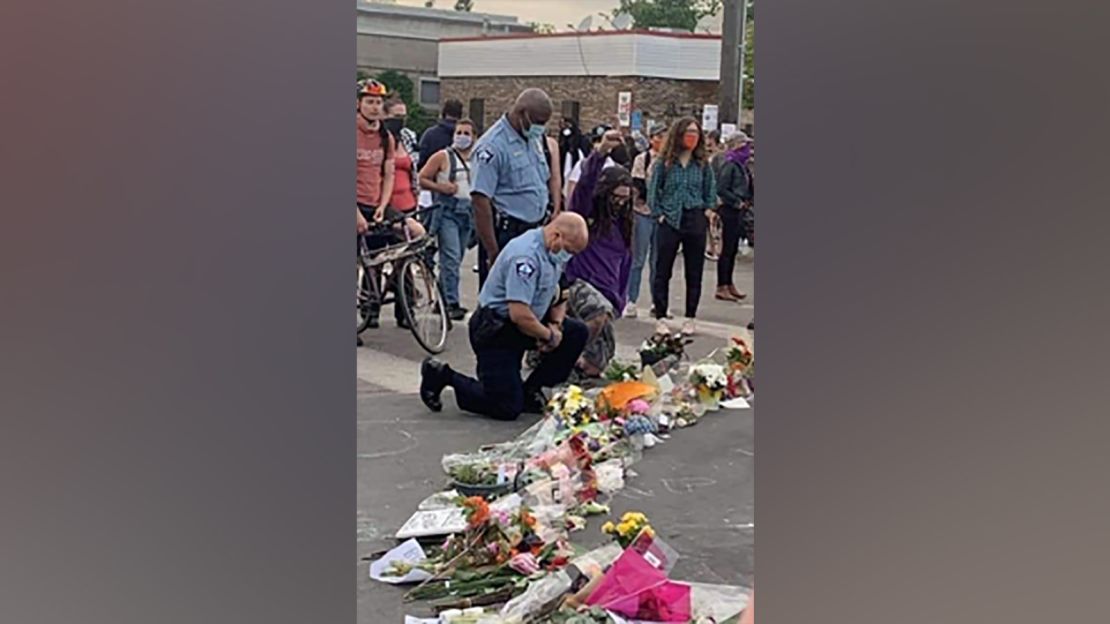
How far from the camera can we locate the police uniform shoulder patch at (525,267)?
11.8 ft

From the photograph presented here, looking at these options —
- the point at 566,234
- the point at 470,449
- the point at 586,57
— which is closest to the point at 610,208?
the point at 566,234

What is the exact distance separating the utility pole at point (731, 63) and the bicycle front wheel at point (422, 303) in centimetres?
170

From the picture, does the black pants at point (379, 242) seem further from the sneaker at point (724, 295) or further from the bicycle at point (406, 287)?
the sneaker at point (724, 295)

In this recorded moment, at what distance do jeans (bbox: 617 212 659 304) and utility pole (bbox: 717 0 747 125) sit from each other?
0.84m

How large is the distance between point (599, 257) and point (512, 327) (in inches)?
28.9

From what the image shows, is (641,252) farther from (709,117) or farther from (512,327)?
(512,327)

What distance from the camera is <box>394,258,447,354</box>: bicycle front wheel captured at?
420 centimetres

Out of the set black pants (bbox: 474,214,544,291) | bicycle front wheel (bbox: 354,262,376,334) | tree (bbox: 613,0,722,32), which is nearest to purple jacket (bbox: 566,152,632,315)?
black pants (bbox: 474,214,544,291)

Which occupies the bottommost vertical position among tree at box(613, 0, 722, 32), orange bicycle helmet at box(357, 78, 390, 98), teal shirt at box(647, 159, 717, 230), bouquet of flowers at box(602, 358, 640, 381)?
bouquet of flowers at box(602, 358, 640, 381)

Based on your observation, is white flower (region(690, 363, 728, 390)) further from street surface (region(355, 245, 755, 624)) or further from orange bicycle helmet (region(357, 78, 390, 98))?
orange bicycle helmet (region(357, 78, 390, 98))

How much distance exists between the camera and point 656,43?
5590 millimetres

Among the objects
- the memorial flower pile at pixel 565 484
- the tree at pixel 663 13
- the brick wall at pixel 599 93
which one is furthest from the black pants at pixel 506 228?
the tree at pixel 663 13
